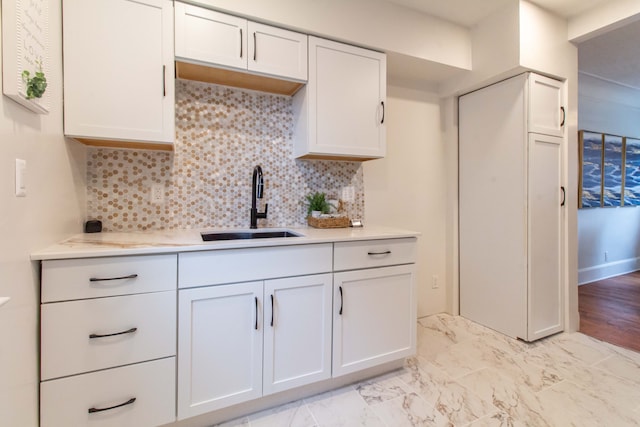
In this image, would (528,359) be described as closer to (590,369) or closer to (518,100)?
(590,369)

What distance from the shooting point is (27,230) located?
108 cm

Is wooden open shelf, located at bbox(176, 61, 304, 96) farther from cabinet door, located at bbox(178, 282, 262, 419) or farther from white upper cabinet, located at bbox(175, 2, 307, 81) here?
cabinet door, located at bbox(178, 282, 262, 419)

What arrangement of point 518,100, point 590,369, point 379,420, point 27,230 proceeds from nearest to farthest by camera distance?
point 27,230
point 379,420
point 590,369
point 518,100

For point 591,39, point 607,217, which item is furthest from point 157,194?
point 607,217

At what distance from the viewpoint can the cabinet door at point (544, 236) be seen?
7.49ft

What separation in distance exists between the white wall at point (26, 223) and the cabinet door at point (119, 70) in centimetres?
6

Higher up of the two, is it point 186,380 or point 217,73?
point 217,73

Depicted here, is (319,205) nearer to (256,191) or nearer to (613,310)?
(256,191)

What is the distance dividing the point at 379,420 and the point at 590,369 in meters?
1.48

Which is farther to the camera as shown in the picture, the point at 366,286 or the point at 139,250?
the point at 366,286

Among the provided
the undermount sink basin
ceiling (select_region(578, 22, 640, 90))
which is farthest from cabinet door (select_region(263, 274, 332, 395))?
ceiling (select_region(578, 22, 640, 90))

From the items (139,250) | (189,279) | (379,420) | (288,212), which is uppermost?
(288,212)

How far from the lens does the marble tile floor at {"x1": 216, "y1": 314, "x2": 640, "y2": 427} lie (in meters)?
1.53

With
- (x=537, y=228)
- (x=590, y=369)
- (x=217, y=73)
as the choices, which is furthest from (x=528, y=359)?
(x=217, y=73)
